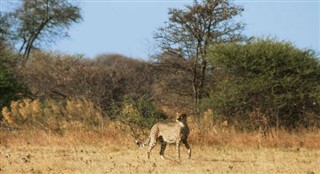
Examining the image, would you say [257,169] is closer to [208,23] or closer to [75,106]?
[75,106]

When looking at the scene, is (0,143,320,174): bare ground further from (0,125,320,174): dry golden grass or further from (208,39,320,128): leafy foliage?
(208,39,320,128): leafy foliage

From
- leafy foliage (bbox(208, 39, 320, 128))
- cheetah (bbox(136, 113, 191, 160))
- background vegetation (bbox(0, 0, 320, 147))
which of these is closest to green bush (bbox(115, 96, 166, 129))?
background vegetation (bbox(0, 0, 320, 147))

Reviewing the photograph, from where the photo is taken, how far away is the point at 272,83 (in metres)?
21.5

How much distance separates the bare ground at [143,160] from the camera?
1267 cm

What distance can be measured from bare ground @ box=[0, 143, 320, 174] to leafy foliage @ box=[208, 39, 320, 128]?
181 inches

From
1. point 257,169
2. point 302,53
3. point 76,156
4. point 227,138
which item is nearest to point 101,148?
point 76,156

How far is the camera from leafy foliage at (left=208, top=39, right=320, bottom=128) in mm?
21422

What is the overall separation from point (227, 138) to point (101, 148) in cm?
386

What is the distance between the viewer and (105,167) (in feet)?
43.0

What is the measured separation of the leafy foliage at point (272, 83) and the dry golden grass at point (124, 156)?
335cm

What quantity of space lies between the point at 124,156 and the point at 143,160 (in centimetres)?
111

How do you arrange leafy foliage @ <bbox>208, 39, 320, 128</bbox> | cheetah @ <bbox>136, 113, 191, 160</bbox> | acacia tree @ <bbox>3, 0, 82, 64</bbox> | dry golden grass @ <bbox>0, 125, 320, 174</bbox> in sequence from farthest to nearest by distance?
1. acacia tree @ <bbox>3, 0, 82, 64</bbox>
2. leafy foliage @ <bbox>208, 39, 320, 128</bbox>
3. cheetah @ <bbox>136, 113, 191, 160</bbox>
4. dry golden grass @ <bbox>0, 125, 320, 174</bbox>

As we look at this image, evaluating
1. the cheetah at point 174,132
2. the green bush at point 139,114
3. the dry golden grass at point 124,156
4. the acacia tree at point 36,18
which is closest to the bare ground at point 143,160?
the dry golden grass at point 124,156

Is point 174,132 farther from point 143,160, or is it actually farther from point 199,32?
point 199,32
